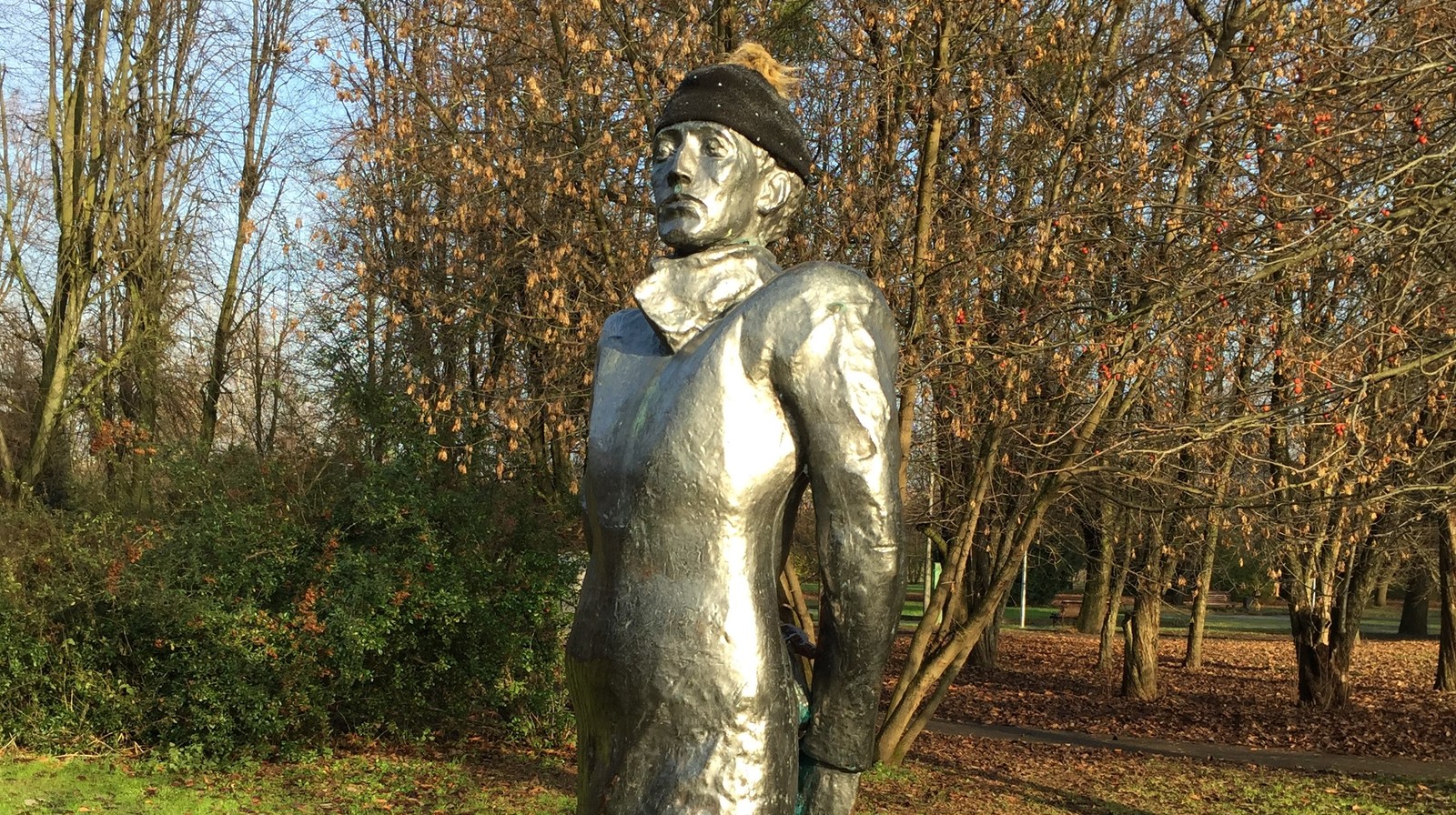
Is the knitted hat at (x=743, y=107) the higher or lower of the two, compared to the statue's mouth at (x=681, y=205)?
higher

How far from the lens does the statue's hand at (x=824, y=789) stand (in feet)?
7.87

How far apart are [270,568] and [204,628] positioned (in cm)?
74

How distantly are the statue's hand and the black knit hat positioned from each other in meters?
1.24

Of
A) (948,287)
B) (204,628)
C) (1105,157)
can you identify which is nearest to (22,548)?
(204,628)

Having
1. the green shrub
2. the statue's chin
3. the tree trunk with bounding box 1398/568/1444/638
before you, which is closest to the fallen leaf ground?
the tree trunk with bounding box 1398/568/1444/638

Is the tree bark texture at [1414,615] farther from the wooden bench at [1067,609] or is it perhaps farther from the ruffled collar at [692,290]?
the ruffled collar at [692,290]

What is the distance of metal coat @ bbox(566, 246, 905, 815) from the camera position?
7.43 feet

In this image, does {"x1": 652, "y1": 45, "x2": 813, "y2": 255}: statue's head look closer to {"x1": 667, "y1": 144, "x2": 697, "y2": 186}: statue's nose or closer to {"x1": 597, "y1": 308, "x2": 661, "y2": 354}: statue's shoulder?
{"x1": 667, "y1": 144, "x2": 697, "y2": 186}: statue's nose

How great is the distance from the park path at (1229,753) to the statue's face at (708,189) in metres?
13.1

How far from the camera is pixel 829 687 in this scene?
2.36 m

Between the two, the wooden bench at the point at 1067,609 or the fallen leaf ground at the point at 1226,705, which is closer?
the fallen leaf ground at the point at 1226,705

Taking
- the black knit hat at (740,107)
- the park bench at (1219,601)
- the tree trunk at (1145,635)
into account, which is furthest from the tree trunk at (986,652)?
the black knit hat at (740,107)

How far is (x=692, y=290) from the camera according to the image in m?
2.53

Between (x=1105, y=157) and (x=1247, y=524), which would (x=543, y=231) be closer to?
(x=1105, y=157)
